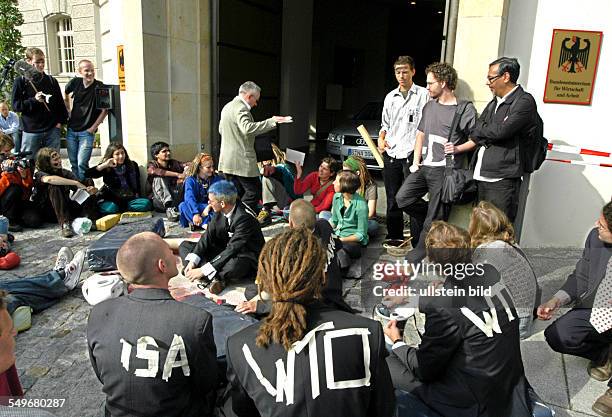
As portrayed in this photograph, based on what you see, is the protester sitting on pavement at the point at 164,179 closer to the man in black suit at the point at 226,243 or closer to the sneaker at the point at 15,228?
the sneaker at the point at 15,228

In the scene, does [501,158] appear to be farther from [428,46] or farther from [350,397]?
[428,46]

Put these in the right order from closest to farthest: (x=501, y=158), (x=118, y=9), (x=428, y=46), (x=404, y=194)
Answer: (x=501, y=158), (x=404, y=194), (x=118, y=9), (x=428, y=46)

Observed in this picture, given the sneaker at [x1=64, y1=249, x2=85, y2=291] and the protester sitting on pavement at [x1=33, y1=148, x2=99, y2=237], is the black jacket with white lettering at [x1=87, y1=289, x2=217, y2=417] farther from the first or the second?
the protester sitting on pavement at [x1=33, y1=148, x2=99, y2=237]

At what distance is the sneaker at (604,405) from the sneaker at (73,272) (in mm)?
4170

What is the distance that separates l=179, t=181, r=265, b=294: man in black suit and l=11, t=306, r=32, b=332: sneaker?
132 cm

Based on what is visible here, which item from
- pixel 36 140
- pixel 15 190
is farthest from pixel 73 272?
pixel 36 140

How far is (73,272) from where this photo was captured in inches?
176

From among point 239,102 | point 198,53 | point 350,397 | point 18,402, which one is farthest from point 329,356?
point 198,53

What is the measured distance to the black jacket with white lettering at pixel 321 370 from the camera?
1.78 meters

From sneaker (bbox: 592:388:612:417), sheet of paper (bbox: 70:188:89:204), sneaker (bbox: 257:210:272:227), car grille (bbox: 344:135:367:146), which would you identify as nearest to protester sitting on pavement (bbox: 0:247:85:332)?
sheet of paper (bbox: 70:188:89:204)

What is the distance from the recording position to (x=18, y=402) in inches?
70.7

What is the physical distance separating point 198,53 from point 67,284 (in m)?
4.63

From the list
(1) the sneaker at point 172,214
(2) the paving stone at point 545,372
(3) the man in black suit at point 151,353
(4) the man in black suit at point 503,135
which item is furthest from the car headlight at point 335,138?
(3) the man in black suit at point 151,353

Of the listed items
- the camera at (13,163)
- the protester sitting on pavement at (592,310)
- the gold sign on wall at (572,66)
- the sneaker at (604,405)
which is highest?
the gold sign on wall at (572,66)
